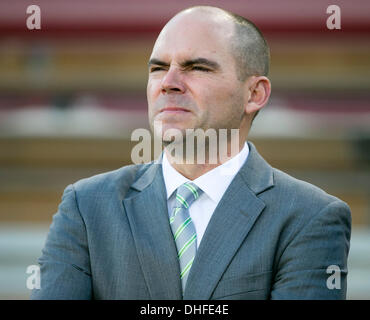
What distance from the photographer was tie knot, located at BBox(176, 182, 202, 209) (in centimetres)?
88

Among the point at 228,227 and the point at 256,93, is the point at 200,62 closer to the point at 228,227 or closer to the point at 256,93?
the point at 256,93

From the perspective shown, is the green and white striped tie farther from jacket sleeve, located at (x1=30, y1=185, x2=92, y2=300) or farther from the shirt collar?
jacket sleeve, located at (x1=30, y1=185, x2=92, y2=300)

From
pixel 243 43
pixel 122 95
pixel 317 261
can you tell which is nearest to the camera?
pixel 317 261

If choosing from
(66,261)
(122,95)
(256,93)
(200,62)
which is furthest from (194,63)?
(122,95)

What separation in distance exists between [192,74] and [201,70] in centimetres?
2

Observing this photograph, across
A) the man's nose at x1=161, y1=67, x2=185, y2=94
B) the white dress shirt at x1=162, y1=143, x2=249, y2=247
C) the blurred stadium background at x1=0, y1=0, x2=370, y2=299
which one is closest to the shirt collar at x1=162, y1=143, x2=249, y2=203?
the white dress shirt at x1=162, y1=143, x2=249, y2=247

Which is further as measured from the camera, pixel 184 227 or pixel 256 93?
Answer: pixel 256 93

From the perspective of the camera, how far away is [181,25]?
34.3 inches

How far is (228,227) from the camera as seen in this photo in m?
0.84

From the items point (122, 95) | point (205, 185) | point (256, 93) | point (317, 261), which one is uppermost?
point (122, 95)

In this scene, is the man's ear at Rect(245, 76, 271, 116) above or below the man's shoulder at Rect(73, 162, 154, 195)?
above

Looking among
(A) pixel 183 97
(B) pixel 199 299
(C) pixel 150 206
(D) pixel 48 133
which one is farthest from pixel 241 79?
(D) pixel 48 133

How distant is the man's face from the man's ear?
2.4 inches

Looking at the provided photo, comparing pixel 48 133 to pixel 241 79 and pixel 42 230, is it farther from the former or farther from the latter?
pixel 241 79
